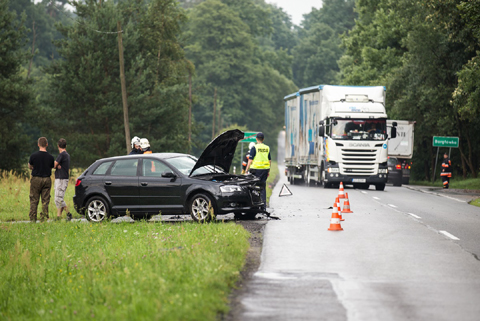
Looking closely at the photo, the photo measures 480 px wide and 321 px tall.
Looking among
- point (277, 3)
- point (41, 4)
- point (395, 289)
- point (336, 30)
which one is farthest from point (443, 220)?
point (277, 3)

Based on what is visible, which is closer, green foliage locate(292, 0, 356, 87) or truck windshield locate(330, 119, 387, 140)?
truck windshield locate(330, 119, 387, 140)

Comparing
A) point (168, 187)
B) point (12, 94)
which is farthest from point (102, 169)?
point (12, 94)

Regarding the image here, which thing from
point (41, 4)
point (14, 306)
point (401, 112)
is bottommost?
point (14, 306)

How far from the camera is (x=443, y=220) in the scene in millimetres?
16156

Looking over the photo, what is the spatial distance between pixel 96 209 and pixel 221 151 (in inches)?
120

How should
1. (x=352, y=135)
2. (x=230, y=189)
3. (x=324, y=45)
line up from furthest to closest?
(x=324, y=45)
(x=352, y=135)
(x=230, y=189)

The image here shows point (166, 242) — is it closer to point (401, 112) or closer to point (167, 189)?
point (167, 189)

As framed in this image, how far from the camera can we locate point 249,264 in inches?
381

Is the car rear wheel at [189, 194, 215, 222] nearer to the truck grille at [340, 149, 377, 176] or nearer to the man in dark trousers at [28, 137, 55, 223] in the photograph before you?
the man in dark trousers at [28, 137, 55, 223]

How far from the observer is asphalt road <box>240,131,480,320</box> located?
7.02m

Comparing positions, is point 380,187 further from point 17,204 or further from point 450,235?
point 450,235

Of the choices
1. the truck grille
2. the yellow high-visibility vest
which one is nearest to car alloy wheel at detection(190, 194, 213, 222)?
the yellow high-visibility vest

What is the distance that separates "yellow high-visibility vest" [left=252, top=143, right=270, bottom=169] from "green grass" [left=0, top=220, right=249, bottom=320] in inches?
170

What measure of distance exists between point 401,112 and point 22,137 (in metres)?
22.8
